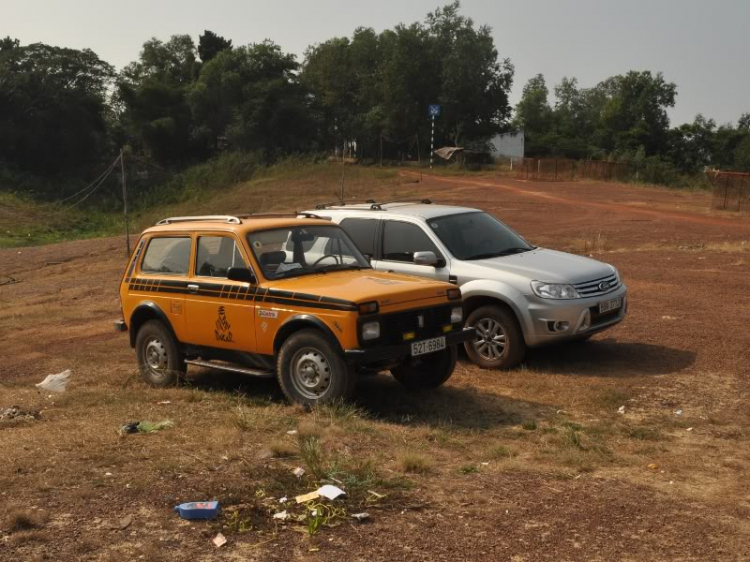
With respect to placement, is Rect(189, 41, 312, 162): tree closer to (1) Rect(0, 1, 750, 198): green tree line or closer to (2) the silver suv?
(1) Rect(0, 1, 750, 198): green tree line

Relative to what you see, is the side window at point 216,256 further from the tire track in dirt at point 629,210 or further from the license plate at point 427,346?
the tire track in dirt at point 629,210

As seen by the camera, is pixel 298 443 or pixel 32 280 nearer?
pixel 298 443

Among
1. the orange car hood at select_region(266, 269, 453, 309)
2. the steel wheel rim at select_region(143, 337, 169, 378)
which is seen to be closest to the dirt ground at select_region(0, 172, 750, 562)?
the steel wheel rim at select_region(143, 337, 169, 378)

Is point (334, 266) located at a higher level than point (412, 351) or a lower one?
higher

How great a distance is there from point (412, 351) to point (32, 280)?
19679 mm

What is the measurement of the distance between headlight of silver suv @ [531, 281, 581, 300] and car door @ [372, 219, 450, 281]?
1.09 meters

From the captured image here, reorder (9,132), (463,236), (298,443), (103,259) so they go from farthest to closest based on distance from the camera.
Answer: (9,132) < (103,259) < (463,236) < (298,443)

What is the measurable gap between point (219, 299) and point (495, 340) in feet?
9.89

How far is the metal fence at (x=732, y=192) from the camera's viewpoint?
2919 centimetres

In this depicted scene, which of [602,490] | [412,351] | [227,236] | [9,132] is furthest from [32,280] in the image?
[9,132]

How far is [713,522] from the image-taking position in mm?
4844

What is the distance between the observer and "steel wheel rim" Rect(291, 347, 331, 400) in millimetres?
7410

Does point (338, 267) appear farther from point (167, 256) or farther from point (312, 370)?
point (167, 256)

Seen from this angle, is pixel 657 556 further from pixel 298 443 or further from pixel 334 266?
pixel 334 266
